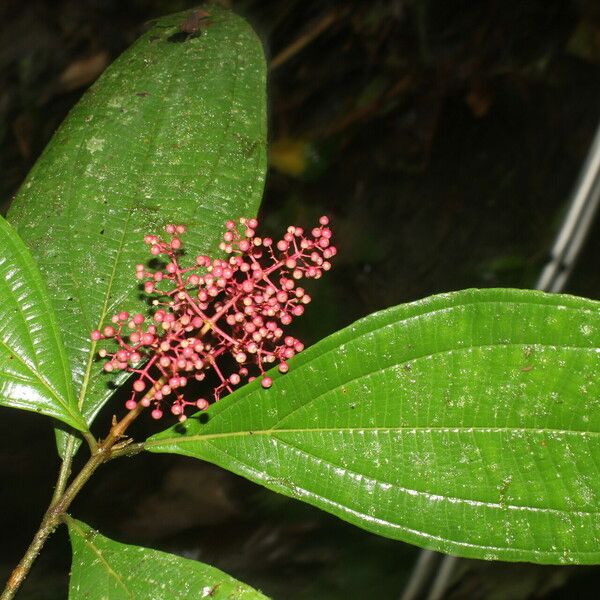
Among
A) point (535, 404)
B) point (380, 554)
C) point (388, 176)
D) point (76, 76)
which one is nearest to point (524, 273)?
point (388, 176)

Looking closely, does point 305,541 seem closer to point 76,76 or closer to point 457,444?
point 457,444

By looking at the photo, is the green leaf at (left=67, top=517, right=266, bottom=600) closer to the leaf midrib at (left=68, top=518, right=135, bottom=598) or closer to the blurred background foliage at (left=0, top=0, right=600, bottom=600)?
the leaf midrib at (left=68, top=518, right=135, bottom=598)

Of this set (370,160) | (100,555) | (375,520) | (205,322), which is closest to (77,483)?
(100,555)

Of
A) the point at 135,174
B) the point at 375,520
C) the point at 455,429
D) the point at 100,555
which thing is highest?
the point at 135,174

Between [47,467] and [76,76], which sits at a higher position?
[76,76]

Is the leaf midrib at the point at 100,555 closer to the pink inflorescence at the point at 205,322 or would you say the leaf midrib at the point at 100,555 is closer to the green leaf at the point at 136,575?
the green leaf at the point at 136,575

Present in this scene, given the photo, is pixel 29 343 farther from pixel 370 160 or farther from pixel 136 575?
pixel 370 160
